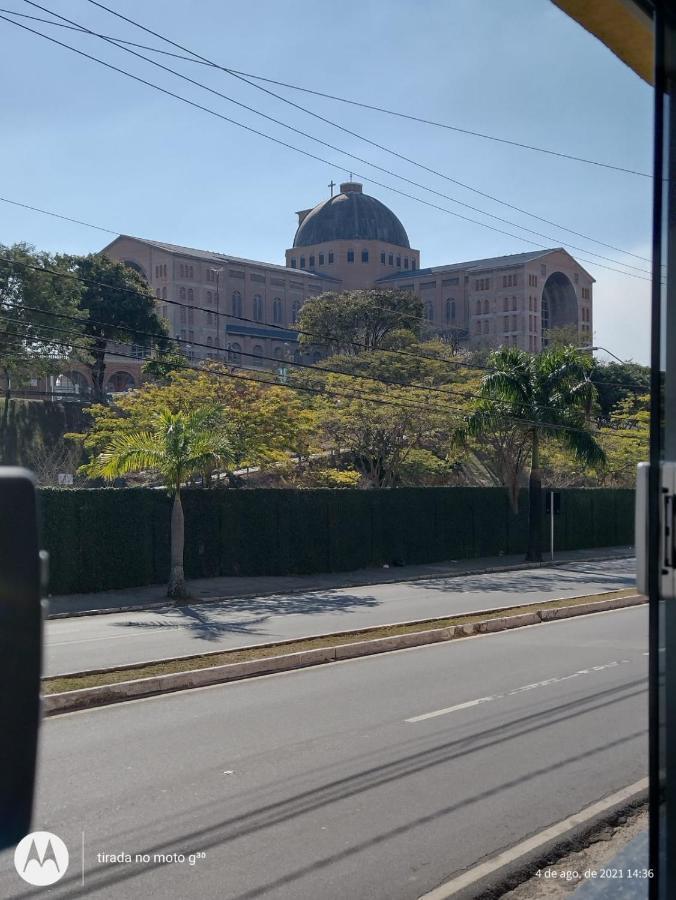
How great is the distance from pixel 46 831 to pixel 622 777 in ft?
14.3

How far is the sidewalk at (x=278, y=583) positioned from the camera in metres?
22.9

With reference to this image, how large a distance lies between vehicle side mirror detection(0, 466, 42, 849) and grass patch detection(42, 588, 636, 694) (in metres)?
9.86

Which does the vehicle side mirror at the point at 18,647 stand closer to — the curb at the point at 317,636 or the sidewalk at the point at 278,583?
the curb at the point at 317,636

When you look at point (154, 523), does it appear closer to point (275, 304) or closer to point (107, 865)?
point (107, 865)

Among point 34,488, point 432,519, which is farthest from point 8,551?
point 432,519

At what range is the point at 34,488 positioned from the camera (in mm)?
1202

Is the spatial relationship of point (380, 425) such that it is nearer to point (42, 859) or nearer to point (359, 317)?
point (42, 859)

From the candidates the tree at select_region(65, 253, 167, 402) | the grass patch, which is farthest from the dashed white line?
the tree at select_region(65, 253, 167, 402)

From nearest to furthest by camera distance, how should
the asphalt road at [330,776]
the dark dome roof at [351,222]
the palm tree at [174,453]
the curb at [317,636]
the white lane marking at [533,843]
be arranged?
the white lane marking at [533,843]
the asphalt road at [330,776]
the curb at [317,636]
the palm tree at [174,453]
the dark dome roof at [351,222]

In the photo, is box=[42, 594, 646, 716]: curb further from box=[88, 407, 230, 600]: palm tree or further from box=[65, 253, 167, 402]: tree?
box=[65, 253, 167, 402]: tree

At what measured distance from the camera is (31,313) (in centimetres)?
3875

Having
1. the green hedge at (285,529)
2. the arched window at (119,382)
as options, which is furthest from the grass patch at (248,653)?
the arched window at (119,382)

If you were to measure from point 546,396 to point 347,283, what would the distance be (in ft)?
308

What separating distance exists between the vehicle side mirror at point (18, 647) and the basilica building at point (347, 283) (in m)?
88.5
